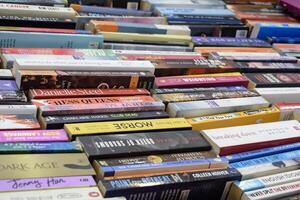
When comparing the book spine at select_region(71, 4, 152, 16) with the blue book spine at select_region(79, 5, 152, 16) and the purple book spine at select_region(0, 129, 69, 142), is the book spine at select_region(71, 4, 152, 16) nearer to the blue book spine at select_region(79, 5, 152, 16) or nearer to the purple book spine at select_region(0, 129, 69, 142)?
the blue book spine at select_region(79, 5, 152, 16)

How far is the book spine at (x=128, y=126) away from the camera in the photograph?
1.23 metres

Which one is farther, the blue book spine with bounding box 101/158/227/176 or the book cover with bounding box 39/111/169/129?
the book cover with bounding box 39/111/169/129

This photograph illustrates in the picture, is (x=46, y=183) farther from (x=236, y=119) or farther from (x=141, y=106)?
(x=236, y=119)

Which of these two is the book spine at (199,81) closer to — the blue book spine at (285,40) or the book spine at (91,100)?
the book spine at (91,100)

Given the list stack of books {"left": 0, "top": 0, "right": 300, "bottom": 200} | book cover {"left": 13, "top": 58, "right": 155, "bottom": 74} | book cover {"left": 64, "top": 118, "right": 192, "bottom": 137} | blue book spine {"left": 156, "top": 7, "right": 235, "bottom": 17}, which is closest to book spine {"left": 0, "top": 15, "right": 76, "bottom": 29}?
stack of books {"left": 0, "top": 0, "right": 300, "bottom": 200}

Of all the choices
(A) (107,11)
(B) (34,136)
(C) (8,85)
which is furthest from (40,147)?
(A) (107,11)

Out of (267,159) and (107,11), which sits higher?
(107,11)

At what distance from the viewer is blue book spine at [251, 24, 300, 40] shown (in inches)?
79.3

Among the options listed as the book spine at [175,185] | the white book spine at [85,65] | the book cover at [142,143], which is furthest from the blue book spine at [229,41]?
the book spine at [175,185]

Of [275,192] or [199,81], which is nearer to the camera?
[275,192]

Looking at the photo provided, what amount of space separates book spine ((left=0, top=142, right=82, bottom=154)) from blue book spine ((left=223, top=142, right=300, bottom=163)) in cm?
33

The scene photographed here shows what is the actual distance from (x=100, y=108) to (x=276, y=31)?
36.4 inches

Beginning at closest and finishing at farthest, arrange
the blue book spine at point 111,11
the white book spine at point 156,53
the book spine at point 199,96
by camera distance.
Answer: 1. the book spine at point 199,96
2. the white book spine at point 156,53
3. the blue book spine at point 111,11

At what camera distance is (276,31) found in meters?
2.03
